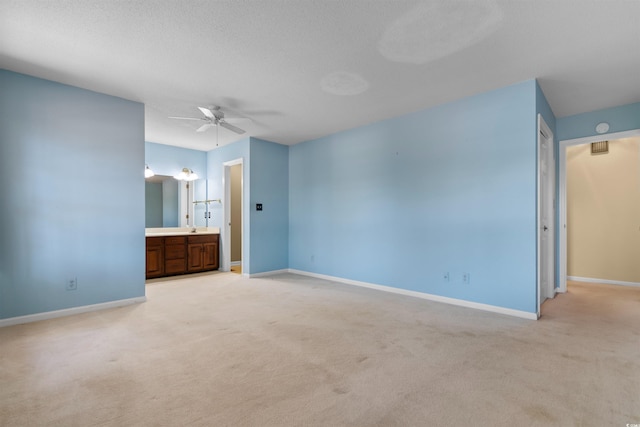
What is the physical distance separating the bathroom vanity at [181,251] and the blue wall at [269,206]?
1232 mm

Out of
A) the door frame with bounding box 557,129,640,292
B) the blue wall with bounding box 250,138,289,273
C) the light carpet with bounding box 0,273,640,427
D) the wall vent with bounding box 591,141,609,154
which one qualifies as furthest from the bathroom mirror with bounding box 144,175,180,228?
the wall vent with bounding box 591,141,609,154

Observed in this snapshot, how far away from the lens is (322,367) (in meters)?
2.29

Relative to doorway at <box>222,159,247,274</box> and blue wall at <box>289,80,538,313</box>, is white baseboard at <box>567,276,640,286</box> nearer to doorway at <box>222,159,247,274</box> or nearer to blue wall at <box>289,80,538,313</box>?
blue wall at <box>289,80,538,313</box>

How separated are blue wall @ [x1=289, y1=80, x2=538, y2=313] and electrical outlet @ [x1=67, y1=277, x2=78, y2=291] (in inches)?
144

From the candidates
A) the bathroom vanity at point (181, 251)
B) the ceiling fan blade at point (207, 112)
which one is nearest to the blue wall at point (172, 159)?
the bathroom vanity at point (181, 251)

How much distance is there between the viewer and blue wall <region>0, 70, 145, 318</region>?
324 cm

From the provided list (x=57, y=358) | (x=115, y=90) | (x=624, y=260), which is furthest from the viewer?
(x=624, y=260)

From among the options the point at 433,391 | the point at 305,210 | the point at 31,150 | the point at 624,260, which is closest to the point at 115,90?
the point at 31,150

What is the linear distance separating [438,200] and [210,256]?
15.5 feet

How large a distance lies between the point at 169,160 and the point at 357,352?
5.67 metres

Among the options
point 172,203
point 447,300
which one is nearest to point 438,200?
point 447,300

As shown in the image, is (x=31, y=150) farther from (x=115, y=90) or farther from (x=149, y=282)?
(x=149, y=282)

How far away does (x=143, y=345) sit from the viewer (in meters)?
2.68

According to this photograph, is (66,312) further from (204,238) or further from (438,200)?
(438,200)
